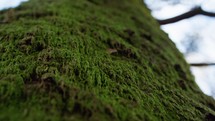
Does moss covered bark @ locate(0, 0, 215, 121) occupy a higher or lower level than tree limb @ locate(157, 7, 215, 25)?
lower

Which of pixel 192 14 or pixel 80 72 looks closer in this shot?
pixel 80 72

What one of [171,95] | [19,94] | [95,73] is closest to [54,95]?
[19,94]

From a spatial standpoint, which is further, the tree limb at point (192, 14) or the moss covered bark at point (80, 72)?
the tree limb at point (192, 14)

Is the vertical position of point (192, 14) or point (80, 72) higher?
point (192, 14)

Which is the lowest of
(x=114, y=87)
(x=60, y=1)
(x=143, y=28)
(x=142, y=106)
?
(x=142, y=106)

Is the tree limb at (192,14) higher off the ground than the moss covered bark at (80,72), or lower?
higher

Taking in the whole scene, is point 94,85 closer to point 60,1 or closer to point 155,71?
point 155,71

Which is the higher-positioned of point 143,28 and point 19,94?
point 143,28

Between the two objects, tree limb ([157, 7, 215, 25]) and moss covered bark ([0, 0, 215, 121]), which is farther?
tree limb ([157, 7, 215, 25])
